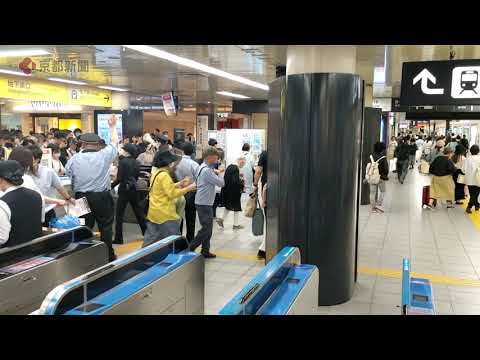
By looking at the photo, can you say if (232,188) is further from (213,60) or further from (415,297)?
(415,297)

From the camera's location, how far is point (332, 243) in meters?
4.88

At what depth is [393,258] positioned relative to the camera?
6930 mm

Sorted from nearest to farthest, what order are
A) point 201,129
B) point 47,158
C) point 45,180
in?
point 45,180 → point 47,158 → point 201,129

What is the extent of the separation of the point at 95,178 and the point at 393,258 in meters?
4.57

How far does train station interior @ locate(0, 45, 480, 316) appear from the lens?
331 centimetres

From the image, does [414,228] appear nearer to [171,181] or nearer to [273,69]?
[273,69]

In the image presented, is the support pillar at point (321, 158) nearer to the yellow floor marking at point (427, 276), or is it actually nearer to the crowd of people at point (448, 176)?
the yellow floor marking at point (427, 276)

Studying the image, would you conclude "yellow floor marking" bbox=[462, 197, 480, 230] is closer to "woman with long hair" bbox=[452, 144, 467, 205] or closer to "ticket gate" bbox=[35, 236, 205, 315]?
"woman with long hair" bbox=[452, 144, 467, 205]

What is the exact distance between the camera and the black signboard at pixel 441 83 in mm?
5840

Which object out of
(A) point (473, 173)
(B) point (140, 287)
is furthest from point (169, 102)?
(B) point (140, 287)

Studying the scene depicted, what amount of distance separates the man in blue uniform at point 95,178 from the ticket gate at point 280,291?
Answer: 340cm

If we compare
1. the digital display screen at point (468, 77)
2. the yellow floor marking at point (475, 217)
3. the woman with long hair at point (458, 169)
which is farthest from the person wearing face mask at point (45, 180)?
the woman with long hair at point (458, 169)
